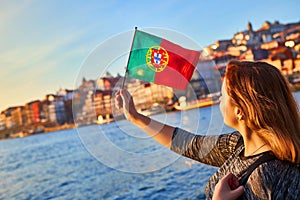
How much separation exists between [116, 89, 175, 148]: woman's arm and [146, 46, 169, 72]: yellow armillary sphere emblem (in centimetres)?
15

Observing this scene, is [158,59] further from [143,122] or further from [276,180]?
[276,180]

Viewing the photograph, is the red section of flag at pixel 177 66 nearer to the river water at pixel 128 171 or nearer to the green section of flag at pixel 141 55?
the green section of flag at pixel 141 55

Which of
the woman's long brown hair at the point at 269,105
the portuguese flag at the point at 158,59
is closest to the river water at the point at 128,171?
the portuguese flag at the point at 158,59

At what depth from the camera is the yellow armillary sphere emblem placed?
132 centimetres

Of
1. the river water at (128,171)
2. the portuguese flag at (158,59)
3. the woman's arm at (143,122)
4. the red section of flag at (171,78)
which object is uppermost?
the portuguese flag at (158,59)

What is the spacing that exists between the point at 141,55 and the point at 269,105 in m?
0.53

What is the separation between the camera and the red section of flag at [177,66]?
1.32 m

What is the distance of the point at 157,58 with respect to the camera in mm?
1319

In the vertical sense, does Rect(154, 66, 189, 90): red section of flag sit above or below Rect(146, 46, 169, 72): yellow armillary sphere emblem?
below

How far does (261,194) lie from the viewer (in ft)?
2.95

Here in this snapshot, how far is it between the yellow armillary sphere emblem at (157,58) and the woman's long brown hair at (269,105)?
1.19 feet

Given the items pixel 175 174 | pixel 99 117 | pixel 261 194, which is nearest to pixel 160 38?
pixel 99 117

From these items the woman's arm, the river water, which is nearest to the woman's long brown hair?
the river water

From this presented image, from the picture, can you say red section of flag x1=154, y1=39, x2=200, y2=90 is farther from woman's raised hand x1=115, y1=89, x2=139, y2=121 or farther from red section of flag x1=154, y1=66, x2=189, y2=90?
woman's raised hand x1=115, y1=89, x2=139, y2=121
